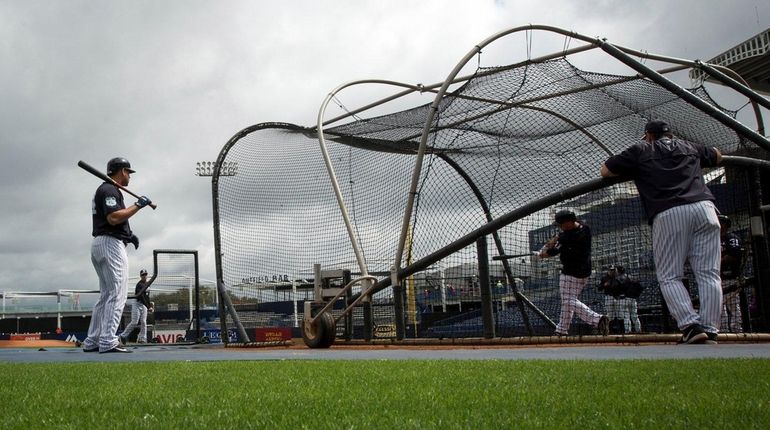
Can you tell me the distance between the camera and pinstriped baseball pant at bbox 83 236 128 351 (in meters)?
6.96

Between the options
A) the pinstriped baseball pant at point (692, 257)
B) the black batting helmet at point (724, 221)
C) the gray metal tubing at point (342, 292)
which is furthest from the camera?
the gray metal tubing at point (342, 292)

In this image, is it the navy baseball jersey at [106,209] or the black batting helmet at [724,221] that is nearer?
the navy baseball jersey at [106,209]

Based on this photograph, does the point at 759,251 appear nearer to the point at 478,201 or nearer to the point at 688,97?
the point at 688,97

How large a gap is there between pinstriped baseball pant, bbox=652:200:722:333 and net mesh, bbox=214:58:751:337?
2.46 meters

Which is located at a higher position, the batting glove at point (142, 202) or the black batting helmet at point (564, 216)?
the batting glove at point (142, 202)

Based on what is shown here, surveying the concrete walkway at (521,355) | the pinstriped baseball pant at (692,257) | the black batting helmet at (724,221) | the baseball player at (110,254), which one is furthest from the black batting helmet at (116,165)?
the black batting helmet at (724,221)

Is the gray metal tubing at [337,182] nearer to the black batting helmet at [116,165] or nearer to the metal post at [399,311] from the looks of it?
the metal post at [399,311]

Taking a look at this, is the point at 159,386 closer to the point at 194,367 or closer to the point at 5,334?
the point at 194,367

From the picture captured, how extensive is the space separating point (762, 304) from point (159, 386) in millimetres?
6448

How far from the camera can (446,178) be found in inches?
418

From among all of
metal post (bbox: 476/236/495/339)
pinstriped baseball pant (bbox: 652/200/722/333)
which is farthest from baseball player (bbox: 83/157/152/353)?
pinstriped baseball pant (bbox: 652/200/722/333)

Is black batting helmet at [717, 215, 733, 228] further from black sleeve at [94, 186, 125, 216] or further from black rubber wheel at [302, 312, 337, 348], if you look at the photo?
black sleeve at [94, 186, 125, 216]

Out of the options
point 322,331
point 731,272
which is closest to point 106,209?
point 322,331

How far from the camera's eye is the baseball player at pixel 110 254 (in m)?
6.96
